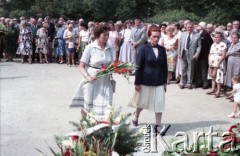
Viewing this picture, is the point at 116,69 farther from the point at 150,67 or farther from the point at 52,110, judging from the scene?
the point at 52,110

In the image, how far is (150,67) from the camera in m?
7.93

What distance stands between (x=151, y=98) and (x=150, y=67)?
55 centimetres

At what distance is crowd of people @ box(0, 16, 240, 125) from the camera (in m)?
7.22

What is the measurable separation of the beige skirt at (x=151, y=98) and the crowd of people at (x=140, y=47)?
0.10m

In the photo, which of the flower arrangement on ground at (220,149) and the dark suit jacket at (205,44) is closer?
the flower arrangement on ground at (220,149)

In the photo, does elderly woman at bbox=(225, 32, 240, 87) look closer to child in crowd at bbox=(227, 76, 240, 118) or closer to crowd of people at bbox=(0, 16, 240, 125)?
crowd of people at bbox=(0, 16, 240, 125)

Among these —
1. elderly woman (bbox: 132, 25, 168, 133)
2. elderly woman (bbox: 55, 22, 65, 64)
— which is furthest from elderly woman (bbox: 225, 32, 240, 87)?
elderly woman (bbox: 55, 22, 65, 64)

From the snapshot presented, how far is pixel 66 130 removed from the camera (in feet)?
26.9

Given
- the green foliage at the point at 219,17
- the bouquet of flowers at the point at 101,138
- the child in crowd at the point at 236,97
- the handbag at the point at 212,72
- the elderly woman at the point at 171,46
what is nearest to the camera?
the bouquet of flowers at the point at 101,138

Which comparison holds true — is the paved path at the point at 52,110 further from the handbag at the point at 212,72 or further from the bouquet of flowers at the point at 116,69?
the bouquet of flowers at the point at 116,69

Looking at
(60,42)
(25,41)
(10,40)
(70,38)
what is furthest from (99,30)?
(10,40)

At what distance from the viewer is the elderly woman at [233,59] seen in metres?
10.9

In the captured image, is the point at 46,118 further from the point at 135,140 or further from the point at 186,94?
the point at 135,140

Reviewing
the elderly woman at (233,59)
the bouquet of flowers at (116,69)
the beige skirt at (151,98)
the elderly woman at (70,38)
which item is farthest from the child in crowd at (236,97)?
the elderly woman at (70,38)
